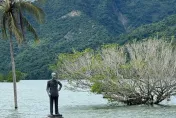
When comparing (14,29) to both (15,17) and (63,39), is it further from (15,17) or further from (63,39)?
(63,39)

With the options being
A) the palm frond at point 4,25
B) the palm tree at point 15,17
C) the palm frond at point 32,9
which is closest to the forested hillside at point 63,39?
the palm frond at point 32,9

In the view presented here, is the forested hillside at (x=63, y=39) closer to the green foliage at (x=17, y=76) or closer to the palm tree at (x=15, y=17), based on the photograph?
the green foliage at (x=17, y=76)

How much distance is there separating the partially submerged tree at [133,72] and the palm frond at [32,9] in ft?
13.8

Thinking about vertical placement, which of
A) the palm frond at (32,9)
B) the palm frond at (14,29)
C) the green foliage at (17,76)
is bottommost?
the green foliage at (17,76)

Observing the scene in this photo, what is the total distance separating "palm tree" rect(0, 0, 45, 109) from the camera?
30717mm

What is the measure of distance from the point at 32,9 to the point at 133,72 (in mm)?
7996

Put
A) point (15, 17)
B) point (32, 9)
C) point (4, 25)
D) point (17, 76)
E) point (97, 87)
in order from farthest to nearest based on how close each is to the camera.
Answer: point (17, 76) < point (97, 87) < point (32, 9) < point (4, 25) < point (15, 17)

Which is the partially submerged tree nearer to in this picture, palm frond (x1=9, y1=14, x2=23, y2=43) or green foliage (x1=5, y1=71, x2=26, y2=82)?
palm frond (x1=9, y1=14, x2=23, y2=43)

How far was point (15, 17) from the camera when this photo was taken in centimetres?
3112

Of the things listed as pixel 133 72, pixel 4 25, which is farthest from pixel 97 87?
pixel 4 25

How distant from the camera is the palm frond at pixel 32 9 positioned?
31123 mm

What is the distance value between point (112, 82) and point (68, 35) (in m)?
144

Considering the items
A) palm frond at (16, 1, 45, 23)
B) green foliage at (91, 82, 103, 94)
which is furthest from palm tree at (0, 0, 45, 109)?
green foliage at (91, 82, 103, 94)

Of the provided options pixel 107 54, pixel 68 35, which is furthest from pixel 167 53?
pixel 68 35
